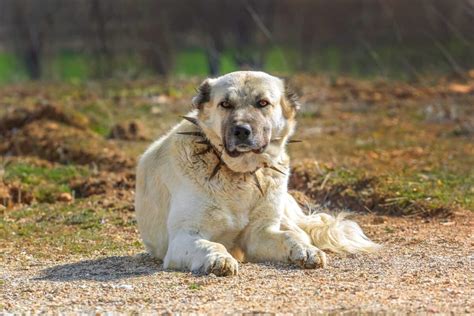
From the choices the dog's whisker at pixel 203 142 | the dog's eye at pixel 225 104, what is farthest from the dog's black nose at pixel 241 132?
the dog's whisker at pixel 203 142

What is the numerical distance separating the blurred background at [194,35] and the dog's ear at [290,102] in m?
15.4

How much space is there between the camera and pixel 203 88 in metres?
8.35

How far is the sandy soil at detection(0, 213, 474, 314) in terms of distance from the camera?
6539mm

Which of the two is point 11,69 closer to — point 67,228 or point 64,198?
point 64,198

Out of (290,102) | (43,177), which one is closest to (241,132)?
(290,102)

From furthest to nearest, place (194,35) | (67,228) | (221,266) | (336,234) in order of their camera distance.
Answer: (194,35) → (67,228) → (336,234) → (221,266)

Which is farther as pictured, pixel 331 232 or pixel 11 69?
pixel 11 69

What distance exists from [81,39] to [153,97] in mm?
9161

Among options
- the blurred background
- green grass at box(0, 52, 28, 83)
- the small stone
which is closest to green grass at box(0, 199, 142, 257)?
the small stone

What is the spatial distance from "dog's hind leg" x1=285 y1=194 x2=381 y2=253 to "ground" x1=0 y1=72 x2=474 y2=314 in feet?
0.54

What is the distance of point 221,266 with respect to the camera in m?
7.42

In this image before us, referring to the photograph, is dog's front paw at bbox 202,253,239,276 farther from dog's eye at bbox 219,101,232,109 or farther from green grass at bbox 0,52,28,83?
green grass at bbox 0,52,28,83

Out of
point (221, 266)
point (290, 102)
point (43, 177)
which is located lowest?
point (43, 177)

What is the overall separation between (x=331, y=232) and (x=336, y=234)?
0.06 meters
